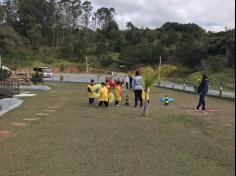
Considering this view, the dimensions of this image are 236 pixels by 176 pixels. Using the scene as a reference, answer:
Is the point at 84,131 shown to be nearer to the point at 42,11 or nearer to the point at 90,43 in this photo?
the point at 90,43

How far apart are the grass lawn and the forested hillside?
47.0 metres

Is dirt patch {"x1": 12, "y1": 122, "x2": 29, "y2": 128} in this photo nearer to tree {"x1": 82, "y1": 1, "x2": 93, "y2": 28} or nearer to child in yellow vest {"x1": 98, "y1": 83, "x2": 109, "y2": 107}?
child in yellow vest {"x1": 98, "y1": 83, "x2": 109, "y2": 107}

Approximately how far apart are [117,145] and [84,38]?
9861 cm

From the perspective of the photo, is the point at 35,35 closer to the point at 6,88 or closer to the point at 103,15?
the point at 103,15

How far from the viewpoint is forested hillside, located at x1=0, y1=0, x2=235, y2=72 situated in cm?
7675

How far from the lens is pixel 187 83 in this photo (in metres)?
35.9

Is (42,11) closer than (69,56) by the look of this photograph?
No

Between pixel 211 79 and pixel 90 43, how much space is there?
256ft

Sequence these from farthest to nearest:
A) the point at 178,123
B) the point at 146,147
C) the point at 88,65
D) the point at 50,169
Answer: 1. the point at 88,65
2. the point at 178,123
3. the point at 146,147
4. the point at 50,169

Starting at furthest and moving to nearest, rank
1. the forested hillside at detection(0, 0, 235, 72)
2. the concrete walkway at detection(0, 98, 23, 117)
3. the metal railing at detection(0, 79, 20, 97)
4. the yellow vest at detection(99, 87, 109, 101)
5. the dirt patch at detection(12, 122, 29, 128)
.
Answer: the forested hillside at detection(0, 0, 235, 72), the metal railing at detection(0, 79, 20, 97), the yellow vest at detection(99, 87, 109, 101), the concrete walkway at detection(0, 98, 23, 117), the dirt patch at detection(12, 122, 29, 128)

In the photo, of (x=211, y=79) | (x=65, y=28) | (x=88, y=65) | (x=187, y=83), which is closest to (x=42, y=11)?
(x=65, y=28)

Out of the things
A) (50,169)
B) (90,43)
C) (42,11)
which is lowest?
(50,169)

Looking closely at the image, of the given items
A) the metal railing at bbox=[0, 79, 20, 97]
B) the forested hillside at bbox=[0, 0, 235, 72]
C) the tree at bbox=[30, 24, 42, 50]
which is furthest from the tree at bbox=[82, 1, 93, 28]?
the metal railing at bbox=[0, 79, 20, 97]

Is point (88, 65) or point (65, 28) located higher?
point (65, 28)
